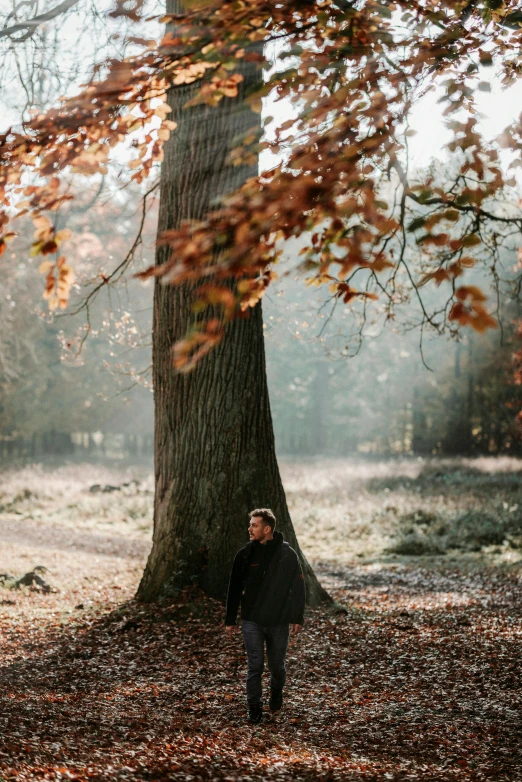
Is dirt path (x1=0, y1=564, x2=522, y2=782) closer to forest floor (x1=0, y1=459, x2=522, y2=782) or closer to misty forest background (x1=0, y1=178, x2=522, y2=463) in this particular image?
forest floor (x1=0, y1=459, x2=522, y2=782)

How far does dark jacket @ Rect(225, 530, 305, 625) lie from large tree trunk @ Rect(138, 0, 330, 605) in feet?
8.60

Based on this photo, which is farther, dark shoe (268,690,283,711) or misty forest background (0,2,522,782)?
dark shoe (268,690,283,711)

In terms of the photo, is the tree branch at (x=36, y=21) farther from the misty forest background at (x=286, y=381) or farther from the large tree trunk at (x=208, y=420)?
the misty forest background at (x=286, y=381)

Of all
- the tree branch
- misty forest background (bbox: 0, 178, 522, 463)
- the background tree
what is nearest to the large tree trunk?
the tree branch

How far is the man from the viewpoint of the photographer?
566 centimetres

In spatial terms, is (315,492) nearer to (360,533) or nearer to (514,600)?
(360,533)

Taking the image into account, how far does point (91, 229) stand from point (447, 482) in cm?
2567

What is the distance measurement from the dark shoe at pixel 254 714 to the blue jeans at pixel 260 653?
0.11 ft

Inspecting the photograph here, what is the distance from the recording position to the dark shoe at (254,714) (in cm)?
562

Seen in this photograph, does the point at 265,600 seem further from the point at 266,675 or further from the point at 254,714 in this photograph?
the point at 266,675

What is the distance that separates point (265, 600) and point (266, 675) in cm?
167

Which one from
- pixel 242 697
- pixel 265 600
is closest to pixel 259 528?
pixel 265 600

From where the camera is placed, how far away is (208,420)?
27.7ft

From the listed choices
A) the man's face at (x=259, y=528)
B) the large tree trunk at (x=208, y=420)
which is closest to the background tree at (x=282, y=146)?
the man's face at (x=259, y=528)
